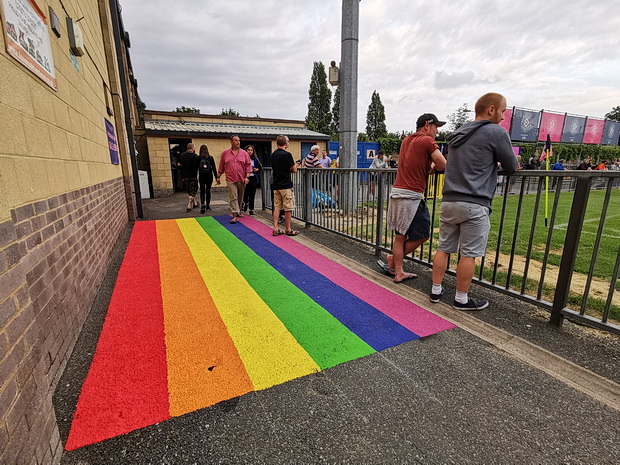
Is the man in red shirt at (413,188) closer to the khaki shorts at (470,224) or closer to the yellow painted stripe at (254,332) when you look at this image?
the khaki shorts at (470,224)

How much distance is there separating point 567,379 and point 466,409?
85 cm

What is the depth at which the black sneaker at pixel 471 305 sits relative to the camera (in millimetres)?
3051

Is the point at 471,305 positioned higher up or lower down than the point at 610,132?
lower down

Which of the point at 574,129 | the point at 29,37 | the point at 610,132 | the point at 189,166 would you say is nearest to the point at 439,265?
the point at 29,37

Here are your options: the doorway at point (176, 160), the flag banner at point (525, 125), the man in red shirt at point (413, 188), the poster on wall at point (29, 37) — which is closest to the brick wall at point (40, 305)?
the poster on wall at point (29, 37)

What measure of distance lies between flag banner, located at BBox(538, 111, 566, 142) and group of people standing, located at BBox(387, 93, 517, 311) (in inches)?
1006

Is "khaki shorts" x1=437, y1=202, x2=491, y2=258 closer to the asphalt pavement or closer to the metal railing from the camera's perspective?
the metal railing

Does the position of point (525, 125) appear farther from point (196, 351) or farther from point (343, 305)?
point (196, 351)

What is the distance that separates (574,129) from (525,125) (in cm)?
755

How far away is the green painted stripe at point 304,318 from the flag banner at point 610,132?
3805 cm

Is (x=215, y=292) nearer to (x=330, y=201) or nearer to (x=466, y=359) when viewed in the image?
(x=466, y=359)

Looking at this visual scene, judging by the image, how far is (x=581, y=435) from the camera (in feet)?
5.49

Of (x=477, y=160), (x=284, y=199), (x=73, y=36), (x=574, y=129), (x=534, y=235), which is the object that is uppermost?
(x=574, y=129)

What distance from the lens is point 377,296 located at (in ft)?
11.2
